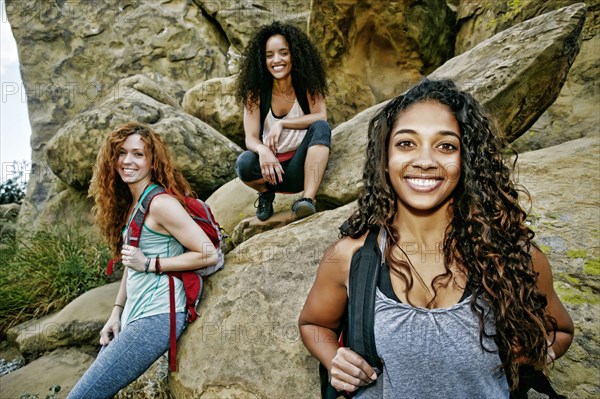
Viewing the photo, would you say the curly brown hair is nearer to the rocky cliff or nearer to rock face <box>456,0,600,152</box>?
the rocky cliff

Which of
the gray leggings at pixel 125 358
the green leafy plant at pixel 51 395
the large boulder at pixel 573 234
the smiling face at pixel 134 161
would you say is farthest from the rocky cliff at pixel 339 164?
the smiling face at pixel 134 161

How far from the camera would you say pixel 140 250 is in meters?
2.47

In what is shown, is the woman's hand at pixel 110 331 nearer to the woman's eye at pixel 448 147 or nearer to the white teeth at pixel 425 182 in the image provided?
the white teeth at pixel 425 182

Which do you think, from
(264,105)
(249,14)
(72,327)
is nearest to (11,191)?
(249,14)

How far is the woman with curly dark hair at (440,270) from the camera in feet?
4.44

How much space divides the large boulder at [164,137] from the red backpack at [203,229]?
303cm

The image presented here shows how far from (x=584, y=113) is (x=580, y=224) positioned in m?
2.65

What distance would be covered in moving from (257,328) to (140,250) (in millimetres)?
759

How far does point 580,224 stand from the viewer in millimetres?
2604

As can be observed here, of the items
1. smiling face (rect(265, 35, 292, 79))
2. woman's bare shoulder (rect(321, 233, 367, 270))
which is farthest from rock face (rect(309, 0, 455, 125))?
woman's bare shoulder (rect(321, 233, 367, 270))

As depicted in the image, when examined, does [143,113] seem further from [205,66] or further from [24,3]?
[24,3]

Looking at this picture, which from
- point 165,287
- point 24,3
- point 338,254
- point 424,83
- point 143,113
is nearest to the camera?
point 338,254

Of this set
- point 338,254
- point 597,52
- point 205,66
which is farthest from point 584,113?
point 205,66

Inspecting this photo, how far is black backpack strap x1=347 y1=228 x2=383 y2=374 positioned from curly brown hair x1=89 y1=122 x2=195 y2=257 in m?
1.45
